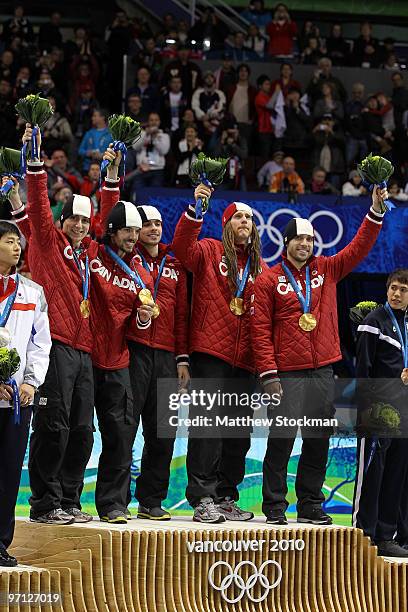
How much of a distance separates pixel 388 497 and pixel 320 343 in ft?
3.90

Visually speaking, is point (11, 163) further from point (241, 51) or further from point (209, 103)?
point (241, 51)

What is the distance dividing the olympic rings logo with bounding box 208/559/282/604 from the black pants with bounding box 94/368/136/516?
712 mm

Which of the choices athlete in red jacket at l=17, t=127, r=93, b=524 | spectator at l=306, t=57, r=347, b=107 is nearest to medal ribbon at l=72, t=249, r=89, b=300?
athlete in red jacket at l=17, t=127, r=93, b=524

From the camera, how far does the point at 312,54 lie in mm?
18453

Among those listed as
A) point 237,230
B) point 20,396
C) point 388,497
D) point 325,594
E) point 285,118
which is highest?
point 285,118

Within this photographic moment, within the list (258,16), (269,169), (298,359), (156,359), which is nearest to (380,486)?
(298,359)

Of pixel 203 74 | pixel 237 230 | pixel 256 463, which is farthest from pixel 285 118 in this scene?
pixel 237 230

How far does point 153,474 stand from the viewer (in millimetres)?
7723

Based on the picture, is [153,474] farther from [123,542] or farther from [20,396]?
[20,396]

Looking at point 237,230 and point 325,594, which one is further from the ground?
point 237,230

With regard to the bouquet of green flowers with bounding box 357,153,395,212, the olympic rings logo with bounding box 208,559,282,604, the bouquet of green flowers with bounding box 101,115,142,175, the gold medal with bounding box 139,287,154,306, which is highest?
the bouquet of green flowers with bounding box 101,115,142,175

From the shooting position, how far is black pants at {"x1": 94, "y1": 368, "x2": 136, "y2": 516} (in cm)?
741

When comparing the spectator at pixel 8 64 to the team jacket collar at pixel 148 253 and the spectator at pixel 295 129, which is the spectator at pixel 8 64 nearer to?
the spectator at pixel 295 129

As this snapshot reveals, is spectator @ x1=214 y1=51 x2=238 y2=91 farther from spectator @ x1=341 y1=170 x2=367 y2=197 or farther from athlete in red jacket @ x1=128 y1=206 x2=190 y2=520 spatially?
athlete in red jacket @ x1=128 y1=206 x2=190 y2=520
